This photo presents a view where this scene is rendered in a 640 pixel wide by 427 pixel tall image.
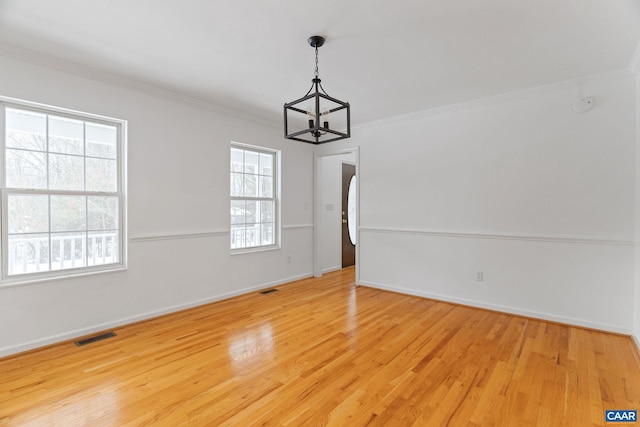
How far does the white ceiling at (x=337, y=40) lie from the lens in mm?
2066

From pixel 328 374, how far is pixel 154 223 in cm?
249

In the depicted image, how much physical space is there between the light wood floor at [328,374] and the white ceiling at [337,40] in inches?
99.4

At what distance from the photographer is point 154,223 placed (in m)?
3.49

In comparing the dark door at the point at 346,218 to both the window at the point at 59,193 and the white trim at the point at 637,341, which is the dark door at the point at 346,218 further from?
the white trim at the point at 637,341

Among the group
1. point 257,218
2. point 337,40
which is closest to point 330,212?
point 257,218

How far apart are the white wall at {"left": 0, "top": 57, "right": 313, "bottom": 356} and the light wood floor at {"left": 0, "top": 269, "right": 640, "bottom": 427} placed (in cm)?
27

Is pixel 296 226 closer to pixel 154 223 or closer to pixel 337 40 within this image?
pixel 154 223

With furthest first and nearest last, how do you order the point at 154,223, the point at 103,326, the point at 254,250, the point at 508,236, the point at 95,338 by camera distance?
1. the point at 254,250
2. the point at 508,236
3. the point at 154,223
4. the point at 103,326
5. the point at 95,338

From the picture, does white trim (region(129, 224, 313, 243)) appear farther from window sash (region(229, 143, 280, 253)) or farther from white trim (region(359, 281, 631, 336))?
white trim (region(359, 281, 631, 336))

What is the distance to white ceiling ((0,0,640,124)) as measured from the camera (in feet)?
6.78

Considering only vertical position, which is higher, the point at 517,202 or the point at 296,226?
the point at 517,202

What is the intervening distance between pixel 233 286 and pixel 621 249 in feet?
14.3

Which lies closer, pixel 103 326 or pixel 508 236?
pixel 103 326

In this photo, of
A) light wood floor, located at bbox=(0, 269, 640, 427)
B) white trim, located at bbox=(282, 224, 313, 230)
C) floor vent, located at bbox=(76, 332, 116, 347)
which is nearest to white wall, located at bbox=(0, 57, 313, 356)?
floor vent, located at bbox=(76, 332, 116, 347)
